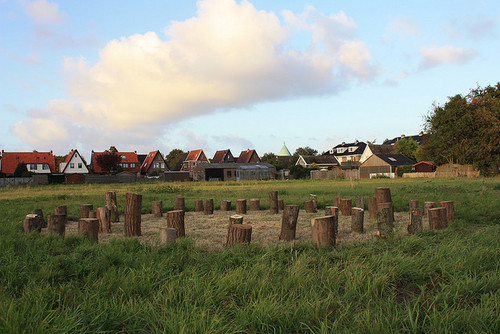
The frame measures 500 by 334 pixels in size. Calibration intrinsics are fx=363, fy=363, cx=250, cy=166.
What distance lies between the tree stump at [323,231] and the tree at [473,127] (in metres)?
40.1

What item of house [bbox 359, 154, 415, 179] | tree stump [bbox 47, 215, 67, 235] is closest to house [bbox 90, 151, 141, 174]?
house [bbox 359, 154, 415, 179]

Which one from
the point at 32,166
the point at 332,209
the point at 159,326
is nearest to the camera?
the point at 159,326

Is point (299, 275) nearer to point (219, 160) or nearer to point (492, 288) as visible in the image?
point (492, 288)

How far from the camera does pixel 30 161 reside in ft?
227

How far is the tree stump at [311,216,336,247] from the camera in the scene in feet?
20.4

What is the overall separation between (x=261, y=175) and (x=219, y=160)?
2440 cm

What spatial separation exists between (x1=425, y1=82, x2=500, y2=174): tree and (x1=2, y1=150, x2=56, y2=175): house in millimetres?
68190

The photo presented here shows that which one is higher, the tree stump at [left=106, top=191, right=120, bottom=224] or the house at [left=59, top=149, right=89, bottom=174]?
the house at [left=59, top=149, right=89, bottom=174]

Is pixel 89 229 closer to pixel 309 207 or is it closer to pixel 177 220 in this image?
pixel 177 220

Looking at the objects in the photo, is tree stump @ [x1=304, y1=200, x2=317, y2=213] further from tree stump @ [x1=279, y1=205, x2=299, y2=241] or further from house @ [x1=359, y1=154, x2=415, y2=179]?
house @ [x1=359, y1=154, x2=415, y2=179]

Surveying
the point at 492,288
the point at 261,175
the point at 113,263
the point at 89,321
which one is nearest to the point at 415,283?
the point at 492,288

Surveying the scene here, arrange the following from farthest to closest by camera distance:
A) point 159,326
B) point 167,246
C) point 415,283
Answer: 1. point 167,246
2. point 415,283
3. point 159,326

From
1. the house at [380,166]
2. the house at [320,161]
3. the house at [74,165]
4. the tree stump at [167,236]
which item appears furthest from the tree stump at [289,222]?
the house at [74,165]

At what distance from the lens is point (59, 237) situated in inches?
273
